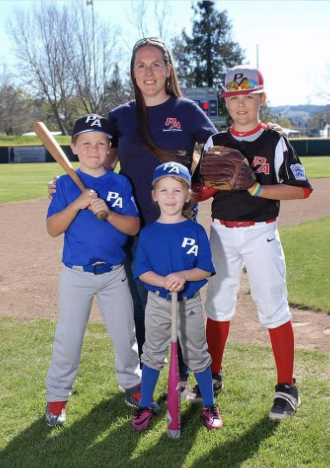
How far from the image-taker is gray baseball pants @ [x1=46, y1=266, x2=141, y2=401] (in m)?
3.07

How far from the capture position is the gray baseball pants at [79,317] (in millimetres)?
3068

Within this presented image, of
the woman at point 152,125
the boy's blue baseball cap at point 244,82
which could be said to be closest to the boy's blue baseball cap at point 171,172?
the woman at point 152,125

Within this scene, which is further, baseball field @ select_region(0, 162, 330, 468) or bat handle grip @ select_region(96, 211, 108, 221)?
bat handle grip @ select_region(96, 211, 108, 221)

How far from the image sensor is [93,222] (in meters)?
3.01

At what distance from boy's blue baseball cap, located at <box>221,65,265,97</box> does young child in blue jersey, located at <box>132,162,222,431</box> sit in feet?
1.68

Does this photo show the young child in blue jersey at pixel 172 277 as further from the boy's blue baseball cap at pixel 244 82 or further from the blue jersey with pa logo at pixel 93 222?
the boy's blue baseball cap at pixel 244 82

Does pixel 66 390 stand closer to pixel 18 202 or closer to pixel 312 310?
pixel 312 310

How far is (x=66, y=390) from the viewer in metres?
3.12

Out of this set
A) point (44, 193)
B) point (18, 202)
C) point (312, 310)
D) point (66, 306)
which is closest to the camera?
point (66, 306)

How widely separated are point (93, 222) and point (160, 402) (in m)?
1.13

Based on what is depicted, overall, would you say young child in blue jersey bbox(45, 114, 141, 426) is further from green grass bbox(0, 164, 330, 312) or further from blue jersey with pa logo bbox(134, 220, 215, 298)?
green grass bbox(0, 164, 330, 312)

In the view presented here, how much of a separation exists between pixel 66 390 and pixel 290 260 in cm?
424

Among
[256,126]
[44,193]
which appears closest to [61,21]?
[44,193]

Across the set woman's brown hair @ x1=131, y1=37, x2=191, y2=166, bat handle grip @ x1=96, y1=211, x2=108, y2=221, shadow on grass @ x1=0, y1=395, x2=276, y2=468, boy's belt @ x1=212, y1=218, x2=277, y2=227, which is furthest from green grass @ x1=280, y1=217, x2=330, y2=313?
bat handle grip @ x1=96, y1=211, x2=108, y2=221
